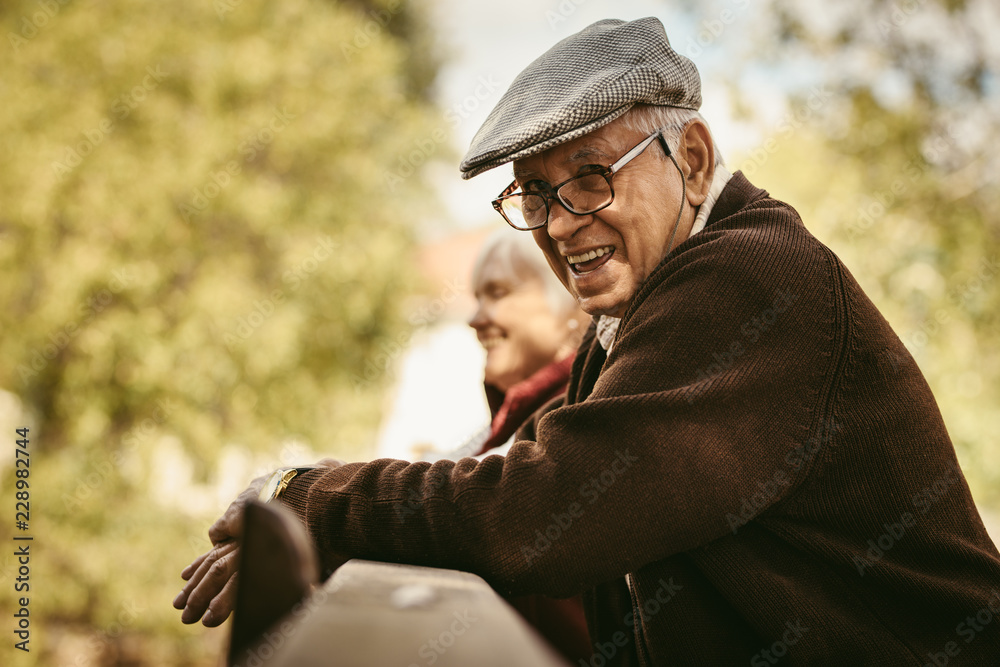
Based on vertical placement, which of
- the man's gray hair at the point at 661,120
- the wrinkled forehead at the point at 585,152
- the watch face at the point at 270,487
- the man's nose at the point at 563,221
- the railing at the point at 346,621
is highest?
the man's gray hair at the point at 661,120

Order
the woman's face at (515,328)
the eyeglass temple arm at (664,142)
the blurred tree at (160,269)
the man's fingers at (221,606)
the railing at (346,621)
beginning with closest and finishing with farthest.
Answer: the railing at (346,621) → the man's fingers at (221,606) → the eyeglass temple arm at (664,142) → the woman's face at (515,328) → the blurred tree at (160,269)

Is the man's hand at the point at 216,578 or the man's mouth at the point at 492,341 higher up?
the man's mouth at the point at 492,341

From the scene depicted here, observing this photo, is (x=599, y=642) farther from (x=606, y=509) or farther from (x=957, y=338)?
(x=957, y=338)

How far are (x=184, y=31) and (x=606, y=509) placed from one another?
21.9 feet

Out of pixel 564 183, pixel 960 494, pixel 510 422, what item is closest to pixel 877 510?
pixel 960 494

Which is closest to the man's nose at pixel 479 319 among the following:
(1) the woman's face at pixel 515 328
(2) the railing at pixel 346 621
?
(1) the woman's face at pixel 515 328

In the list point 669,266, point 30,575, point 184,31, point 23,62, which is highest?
point 184,31

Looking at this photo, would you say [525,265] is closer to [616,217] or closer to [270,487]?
[616,217]

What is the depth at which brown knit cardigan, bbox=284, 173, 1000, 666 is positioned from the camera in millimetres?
1244

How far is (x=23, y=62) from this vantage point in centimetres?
627

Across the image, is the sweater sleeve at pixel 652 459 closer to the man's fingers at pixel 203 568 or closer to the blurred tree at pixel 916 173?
the man's fingers at pixel 203 568

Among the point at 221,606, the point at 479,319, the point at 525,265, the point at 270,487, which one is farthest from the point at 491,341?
the point at 221,606

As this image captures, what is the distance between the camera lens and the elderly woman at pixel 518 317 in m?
A: 3.57

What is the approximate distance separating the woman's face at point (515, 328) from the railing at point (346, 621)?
8.91ft
